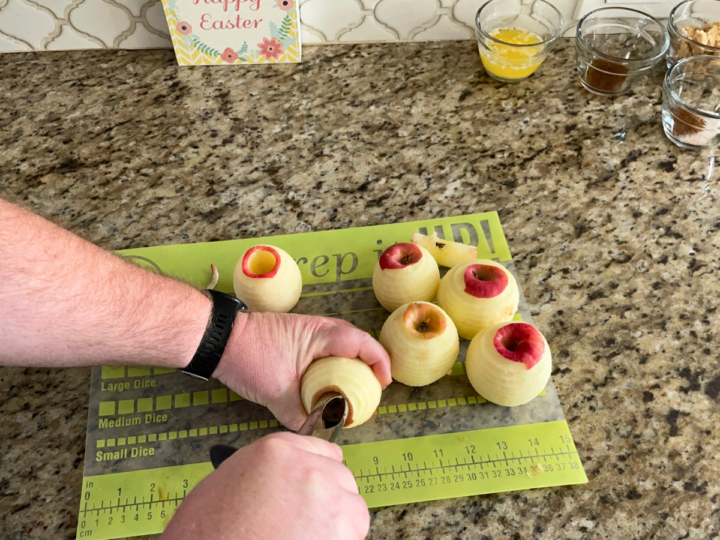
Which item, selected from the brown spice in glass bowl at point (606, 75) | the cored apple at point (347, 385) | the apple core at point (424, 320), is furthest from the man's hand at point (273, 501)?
the brown spice in glass bowl at point (606, 75)

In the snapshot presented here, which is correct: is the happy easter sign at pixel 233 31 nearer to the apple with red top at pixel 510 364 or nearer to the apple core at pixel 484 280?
the apple core at pixel 484 280

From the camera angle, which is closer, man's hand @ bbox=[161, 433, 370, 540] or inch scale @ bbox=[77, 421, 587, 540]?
man's hand @ bbox=[161, 433, 370, 540]

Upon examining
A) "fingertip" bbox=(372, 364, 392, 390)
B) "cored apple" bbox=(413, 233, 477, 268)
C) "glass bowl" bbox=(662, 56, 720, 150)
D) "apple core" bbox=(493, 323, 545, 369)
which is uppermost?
"glass bowl" bbox=(662, 56, 720, 150)

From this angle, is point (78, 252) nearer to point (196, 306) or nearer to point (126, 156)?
point (196, 306)

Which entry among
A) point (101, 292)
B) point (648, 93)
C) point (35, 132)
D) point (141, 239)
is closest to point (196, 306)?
point (101, 292)

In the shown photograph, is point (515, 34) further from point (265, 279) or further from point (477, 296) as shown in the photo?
point (265, 279)

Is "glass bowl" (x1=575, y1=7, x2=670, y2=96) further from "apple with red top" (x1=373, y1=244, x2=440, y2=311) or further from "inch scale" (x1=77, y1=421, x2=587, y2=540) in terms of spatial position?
"inch scale" (x1=77, y1=421, x2=587, y2=540)

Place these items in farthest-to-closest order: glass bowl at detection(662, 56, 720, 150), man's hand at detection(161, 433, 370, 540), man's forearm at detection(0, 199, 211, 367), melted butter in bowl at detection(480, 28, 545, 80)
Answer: melted butter in bowl at detection(480, 28, 545, 80) < glass bowl at detection(662, 56, 720, 150) < man's forearm at detection(0, 199, 211, 367) < man's hand at detection(161, 433, 370, 540)

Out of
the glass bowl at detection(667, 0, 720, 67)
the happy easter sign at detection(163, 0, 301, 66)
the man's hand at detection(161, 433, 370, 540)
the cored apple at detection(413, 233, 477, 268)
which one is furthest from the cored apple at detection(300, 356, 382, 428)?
the glass bowl at detection(667, 0, 720, 67)

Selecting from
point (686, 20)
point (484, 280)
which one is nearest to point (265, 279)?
point (484, 280)
